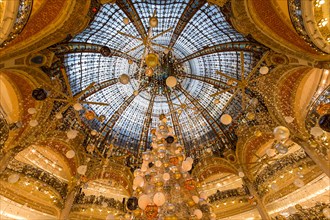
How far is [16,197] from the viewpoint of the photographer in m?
13.2

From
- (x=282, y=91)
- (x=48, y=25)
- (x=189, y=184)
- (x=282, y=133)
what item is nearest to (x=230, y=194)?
(x=282, y=91)

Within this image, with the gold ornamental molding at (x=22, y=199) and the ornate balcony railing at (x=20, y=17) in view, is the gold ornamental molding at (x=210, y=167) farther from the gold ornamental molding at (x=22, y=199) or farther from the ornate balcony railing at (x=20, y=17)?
the ornate balcony railing at (x=20, y=17)

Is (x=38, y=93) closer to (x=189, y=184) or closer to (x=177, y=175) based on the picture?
(x=177, y=175)

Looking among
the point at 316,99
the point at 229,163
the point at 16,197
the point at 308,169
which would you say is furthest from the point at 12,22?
the point at 308,169

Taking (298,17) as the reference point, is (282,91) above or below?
above

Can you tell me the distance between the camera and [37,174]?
13062 mm

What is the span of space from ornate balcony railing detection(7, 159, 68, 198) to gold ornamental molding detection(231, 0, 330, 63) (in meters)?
15.2

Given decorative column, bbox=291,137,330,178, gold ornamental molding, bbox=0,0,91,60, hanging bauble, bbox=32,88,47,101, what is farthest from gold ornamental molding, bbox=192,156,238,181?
gold ornamental molding, bbox=0,0,91,60

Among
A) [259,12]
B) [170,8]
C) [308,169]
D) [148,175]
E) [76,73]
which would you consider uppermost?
[170,8]

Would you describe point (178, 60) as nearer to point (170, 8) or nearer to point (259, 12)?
point (170, 8)

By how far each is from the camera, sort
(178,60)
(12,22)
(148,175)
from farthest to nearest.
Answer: (178,60), (148,175), (12,22)

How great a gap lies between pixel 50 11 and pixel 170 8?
720 centimetres

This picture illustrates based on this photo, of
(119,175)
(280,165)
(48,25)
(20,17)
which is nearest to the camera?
(20,17)

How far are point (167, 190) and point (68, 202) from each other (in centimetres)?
958
